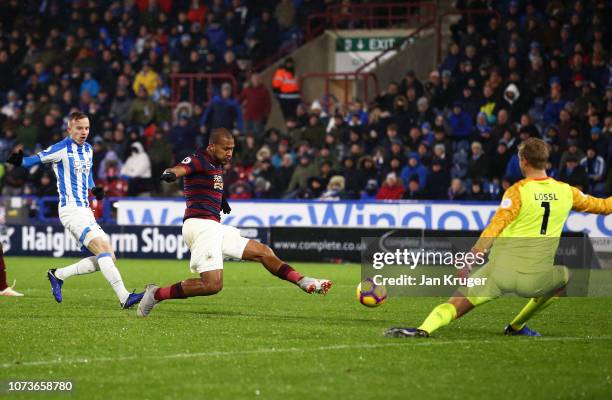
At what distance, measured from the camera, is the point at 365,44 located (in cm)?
3025

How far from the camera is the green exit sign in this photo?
30.2m

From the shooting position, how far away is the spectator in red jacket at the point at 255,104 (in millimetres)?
28403

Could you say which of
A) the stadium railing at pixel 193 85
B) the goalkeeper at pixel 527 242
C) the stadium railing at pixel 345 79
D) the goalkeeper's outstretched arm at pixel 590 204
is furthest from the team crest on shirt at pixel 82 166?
the stadium railing at pixel 193 85

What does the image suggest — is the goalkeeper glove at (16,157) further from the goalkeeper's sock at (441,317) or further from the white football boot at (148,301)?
the goalkeeper's sock at (441,317)

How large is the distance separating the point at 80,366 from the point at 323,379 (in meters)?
1.90

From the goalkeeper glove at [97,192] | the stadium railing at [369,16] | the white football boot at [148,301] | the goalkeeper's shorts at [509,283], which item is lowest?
the white football boot at [148,301]

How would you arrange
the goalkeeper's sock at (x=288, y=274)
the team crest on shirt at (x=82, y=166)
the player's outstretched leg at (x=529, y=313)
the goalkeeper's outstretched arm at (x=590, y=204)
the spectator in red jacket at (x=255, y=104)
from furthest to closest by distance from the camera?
1. the spectator in red jacket at (x=255, y=104)
2. the team crest on shirt at (x=82, y=166)
3. the goalkeeper's sock at (x=288, y=274)
4. the player's outstretched leg at (x=529, y=313)
5. the goalkeeper's outstretched arm at (x=590, y=204)

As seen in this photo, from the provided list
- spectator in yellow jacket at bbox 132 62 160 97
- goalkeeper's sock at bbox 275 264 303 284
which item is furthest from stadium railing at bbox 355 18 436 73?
goalkeeper's sock at bbox 275 264 303 284

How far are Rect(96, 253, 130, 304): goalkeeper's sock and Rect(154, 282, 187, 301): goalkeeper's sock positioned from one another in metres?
1.23

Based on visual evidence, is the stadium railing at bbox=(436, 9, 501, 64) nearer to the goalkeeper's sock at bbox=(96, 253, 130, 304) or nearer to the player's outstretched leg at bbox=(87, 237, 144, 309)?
the player's outstretched leg at bbox=(87, 237, 144, 309)

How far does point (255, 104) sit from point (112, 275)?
15681 millimetres

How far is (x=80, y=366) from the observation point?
887 cm

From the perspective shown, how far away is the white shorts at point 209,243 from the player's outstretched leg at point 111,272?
134 centimetres

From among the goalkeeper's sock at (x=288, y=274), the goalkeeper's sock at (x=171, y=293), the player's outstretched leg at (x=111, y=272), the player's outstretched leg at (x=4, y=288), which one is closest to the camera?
the goalkeeper's sock at (x=171, y=293)
